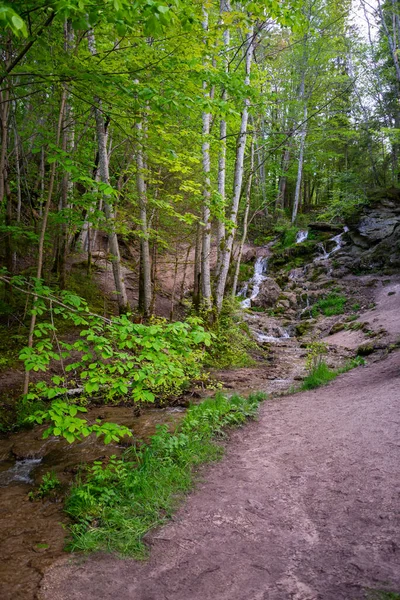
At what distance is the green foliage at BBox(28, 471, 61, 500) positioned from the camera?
4168 mm

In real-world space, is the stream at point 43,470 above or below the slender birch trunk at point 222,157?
below

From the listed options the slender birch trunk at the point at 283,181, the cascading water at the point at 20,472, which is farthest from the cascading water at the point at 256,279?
the cascading water at the point at 20,472

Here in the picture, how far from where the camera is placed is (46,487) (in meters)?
4.29

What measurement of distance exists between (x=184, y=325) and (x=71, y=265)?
10475 mm

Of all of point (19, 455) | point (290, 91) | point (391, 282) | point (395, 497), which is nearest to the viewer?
point (395, 497)

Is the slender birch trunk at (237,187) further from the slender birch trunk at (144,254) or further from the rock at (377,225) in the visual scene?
the rock at (377,225)

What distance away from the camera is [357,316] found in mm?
A: 13406

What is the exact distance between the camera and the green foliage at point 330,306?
14578 millimetres

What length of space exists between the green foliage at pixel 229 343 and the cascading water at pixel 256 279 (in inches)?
214

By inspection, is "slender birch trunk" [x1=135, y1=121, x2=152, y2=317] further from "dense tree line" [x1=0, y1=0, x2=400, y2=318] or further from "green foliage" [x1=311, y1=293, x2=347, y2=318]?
"green foliage" [x1=311, y1=293, x2=347, y2=318]

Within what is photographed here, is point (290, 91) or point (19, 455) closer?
point (19, 455)

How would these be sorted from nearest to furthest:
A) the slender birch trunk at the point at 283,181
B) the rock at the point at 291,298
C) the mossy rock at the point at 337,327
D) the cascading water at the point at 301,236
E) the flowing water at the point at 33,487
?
the flowing water at the point at 33,487 < the mossy rock at the point at 337,327 < the rock at the point at 291,298 < the cascading water at the point at 301,236 < the slender birch trunk at the point at 283,181

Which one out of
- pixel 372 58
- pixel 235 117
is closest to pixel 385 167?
pixel 372 58

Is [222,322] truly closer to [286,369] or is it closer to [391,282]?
[286,369]
